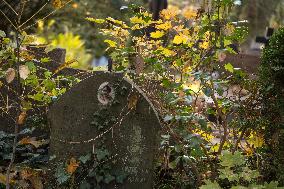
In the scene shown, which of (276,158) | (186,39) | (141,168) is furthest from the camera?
(186,39)

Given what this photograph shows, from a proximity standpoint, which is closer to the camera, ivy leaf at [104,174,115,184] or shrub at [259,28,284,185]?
shrub at [259,28,284,185]

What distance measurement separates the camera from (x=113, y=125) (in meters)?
3.99

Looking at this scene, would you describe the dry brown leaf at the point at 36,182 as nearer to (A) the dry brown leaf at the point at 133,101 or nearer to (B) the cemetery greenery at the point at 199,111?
(B) the cemetery greenery at the point at 199,111

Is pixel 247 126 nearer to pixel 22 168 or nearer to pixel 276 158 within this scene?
pixel 276 158

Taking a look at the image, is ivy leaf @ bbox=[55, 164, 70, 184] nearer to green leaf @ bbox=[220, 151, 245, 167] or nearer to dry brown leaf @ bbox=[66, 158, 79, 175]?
dry brown leaf @ bbox=[66, 158, 79, 175]

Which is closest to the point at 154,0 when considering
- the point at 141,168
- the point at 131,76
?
the point at 131,76

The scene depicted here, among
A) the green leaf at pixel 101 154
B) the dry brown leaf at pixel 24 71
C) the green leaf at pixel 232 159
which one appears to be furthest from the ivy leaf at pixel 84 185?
the green leaf at pixel 232 159

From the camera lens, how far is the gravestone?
3.91m

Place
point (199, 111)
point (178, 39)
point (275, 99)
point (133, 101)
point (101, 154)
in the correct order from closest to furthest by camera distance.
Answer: point (275, 99)
point (133, 101)
point (101, 154)
point (178, 39)
point (199, 111)

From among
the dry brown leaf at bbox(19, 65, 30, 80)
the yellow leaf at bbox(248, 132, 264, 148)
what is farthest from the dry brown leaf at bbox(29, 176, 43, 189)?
the yellow leaf at bbox(248, 132, 264, 148)

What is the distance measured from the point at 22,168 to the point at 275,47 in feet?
8.64

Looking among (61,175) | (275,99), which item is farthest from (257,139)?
(61,175)

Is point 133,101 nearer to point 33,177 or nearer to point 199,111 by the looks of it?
point 199,111

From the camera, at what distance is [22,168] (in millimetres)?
4195
